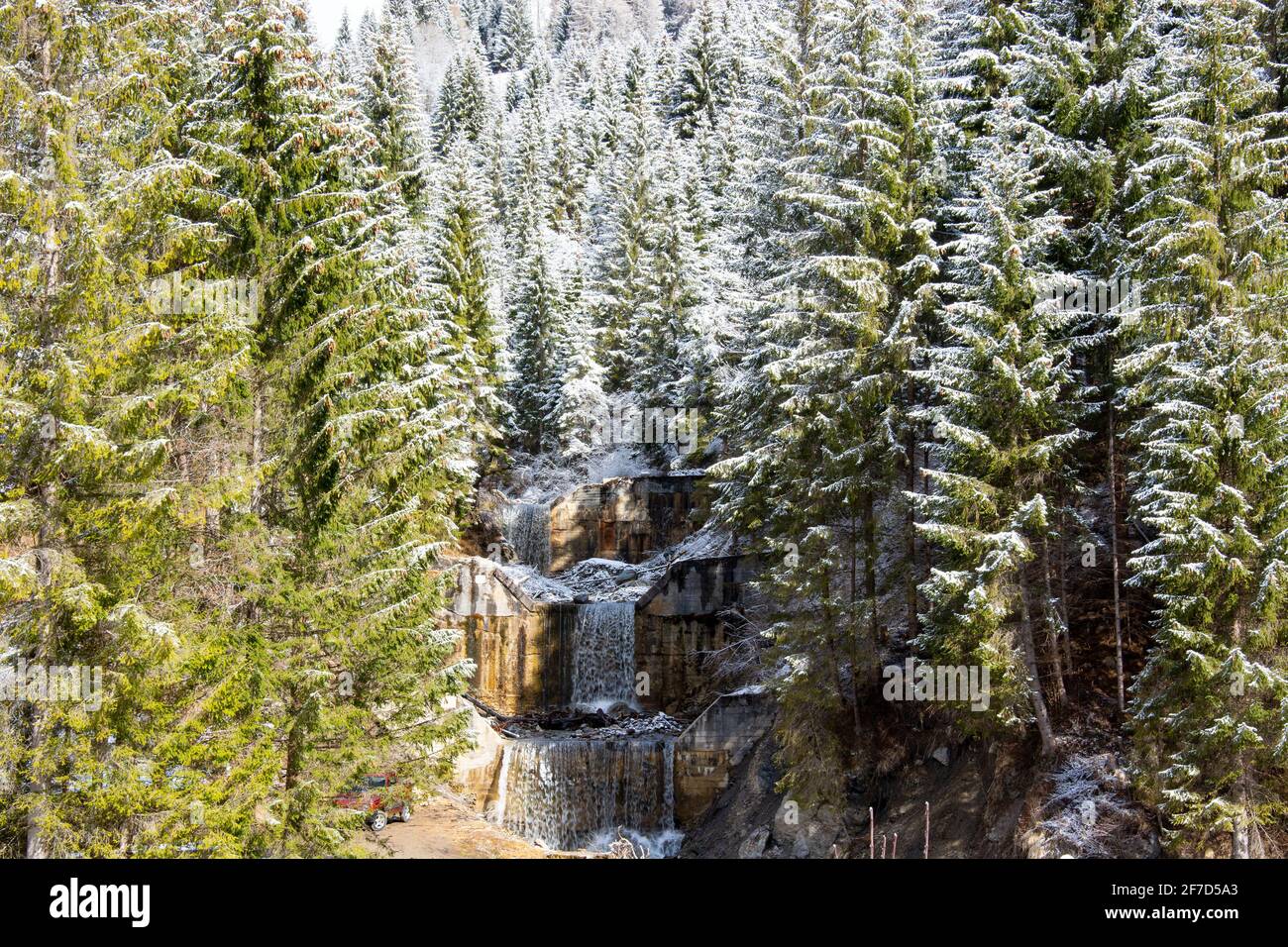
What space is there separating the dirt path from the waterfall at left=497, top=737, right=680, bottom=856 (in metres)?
3.91

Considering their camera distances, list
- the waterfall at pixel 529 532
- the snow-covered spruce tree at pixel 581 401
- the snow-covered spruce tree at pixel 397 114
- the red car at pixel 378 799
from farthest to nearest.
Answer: the snow-covered spruce tree at pixel 581 401 → the waterfall at pixel 529 532 → the snow-covered spruce tree at pixel 397 114 → the red car at pixel 378 799

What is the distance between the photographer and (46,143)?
12.1 metres

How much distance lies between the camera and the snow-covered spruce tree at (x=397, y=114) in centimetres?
3223

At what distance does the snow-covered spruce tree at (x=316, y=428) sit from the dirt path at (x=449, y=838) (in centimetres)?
488

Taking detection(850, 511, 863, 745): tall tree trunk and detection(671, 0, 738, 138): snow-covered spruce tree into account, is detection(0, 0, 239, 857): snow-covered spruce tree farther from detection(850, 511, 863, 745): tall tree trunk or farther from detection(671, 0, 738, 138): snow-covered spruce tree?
detection(671, 0, 738, 138): snow-covered spruce tree

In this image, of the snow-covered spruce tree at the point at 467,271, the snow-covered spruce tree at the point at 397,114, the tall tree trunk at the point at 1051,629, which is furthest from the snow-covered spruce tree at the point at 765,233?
the snow-covered spruce tree at the point at 397,114

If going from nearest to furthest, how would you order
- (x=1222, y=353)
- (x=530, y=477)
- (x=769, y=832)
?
(x=1222, y=353) → (x=769, y=832) → (x=530, y=477)

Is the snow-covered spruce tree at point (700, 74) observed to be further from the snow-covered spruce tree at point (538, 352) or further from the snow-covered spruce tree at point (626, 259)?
the snow-covered spruce tree at point (538, 352)

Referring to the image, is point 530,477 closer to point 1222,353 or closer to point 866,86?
point 866,86

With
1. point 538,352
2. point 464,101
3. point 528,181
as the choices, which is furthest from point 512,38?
point 538,352

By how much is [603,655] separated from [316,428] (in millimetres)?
20711

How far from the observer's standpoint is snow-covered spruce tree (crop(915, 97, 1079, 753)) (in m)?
16.5

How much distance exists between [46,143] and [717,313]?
22414 mm
